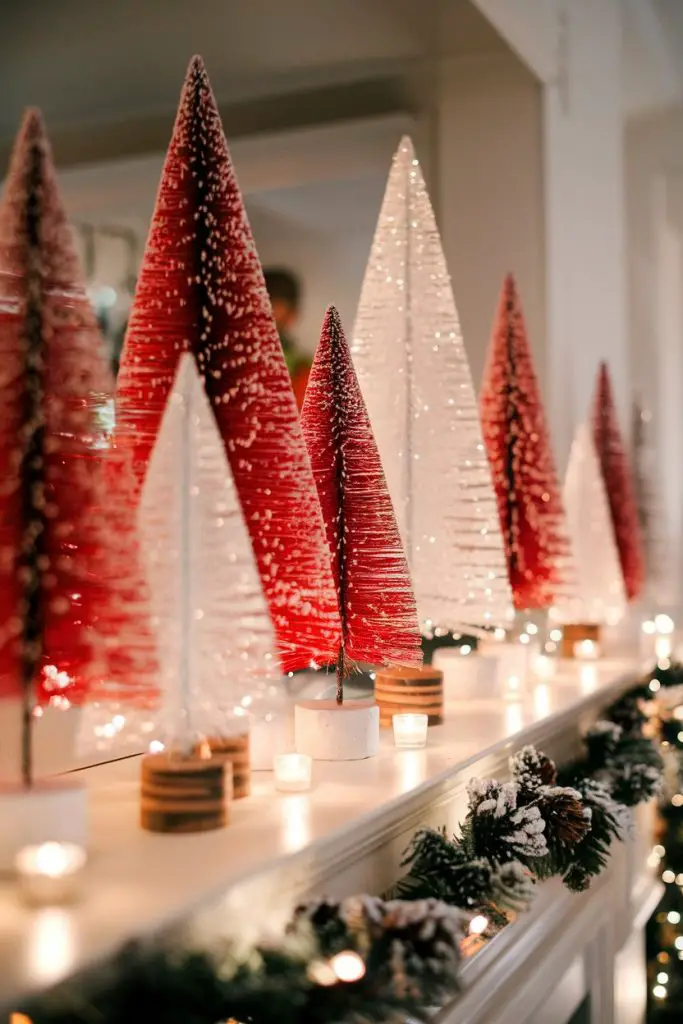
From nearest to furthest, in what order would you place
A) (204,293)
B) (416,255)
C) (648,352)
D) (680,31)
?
(204,293), (416,255), (680,31), (648,352)

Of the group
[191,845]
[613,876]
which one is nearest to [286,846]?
[191,845]

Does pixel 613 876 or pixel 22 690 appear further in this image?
pixel 613 876

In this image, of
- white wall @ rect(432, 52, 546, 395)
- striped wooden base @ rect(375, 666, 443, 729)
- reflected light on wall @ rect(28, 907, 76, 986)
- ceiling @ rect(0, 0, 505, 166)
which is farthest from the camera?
white wall @ rect(432, 52, 546, 395)

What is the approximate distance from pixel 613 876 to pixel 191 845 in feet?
4.54

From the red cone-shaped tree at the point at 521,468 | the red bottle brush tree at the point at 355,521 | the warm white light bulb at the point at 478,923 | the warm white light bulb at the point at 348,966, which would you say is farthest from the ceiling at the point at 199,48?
the warm white light bulb at the point at 348,966

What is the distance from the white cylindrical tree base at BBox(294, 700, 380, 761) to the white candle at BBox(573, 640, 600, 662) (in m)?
1.15

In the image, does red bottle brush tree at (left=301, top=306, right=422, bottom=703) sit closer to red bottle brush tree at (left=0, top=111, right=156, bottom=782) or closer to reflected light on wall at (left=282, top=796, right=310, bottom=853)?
reflected light on wall at (left=282, top=796, right=310, bottom=853)

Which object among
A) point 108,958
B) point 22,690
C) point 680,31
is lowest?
point 108,958

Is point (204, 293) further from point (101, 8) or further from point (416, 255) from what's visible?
point (101, 8)

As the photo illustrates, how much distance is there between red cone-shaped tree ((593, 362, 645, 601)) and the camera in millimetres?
2695

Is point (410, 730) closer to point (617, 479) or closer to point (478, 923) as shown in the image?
point (478, 923)

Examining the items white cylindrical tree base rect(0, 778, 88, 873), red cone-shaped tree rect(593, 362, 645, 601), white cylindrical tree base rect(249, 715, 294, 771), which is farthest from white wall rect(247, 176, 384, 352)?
white cylindrical tree base rect(0, 778, 88, 873)

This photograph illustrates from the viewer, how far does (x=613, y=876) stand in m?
2.10

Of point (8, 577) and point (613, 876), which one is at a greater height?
point (8, 577)
